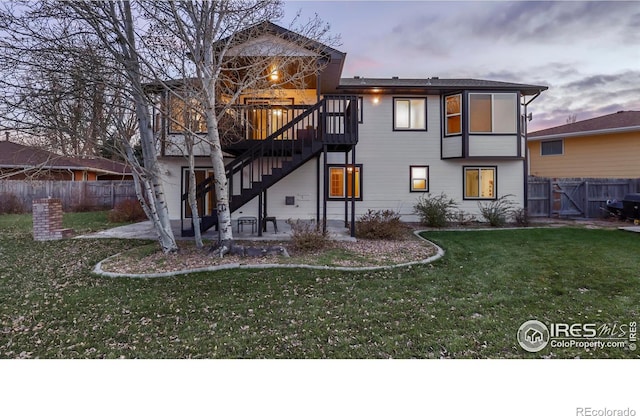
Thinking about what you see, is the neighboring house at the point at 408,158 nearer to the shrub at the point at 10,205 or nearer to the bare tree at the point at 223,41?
the bare tree at the point at 223,41

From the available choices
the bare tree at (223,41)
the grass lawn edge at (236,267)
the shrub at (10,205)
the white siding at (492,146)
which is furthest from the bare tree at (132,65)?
the shrub at (10,205)

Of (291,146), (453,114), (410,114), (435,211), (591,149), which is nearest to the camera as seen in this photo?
(291,146)

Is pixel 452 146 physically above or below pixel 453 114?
below

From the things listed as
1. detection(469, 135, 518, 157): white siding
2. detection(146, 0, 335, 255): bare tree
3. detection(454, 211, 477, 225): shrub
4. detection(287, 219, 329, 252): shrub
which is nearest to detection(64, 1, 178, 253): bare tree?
detection(146, 0, 335, 255): bare tree

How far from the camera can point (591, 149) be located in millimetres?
15484

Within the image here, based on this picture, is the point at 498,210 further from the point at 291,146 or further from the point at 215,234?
the point at 215,234

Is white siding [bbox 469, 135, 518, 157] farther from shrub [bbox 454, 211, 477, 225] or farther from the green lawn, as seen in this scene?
the green lawn

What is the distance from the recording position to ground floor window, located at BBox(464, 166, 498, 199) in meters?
12.1

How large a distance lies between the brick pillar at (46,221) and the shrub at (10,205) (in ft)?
32.8

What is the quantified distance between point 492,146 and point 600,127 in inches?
341

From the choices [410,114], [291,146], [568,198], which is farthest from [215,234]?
[568,198]

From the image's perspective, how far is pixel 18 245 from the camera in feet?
24.7

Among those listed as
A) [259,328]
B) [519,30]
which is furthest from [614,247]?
[259,328]

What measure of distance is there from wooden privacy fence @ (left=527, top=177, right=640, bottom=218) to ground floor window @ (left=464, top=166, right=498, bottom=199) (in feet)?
6.56
